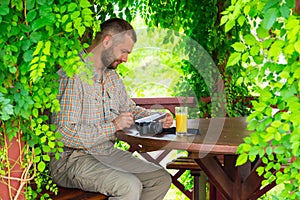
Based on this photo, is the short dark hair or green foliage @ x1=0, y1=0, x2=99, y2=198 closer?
green foliage @ x1=0, y1=0, x2=99, y2=198

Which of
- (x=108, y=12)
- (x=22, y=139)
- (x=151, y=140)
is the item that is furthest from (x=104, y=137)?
(x=108, y=12)

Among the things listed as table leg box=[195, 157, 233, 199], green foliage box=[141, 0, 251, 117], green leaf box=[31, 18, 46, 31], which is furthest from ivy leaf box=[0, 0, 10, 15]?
green foliage box=[141, 0, 251, 117]

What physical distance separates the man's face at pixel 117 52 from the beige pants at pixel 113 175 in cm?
49

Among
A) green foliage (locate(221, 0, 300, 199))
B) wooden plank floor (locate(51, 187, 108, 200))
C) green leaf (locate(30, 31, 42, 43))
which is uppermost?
green leaf (locate(30, 31, 42, 43))

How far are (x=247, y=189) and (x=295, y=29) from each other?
1617 millimetres

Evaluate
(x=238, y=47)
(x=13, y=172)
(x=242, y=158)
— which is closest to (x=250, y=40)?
(x=238, y=47)

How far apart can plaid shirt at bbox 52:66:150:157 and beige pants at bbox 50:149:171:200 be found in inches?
2.6

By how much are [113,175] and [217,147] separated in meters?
0.63

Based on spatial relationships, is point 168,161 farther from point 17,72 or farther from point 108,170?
point 17,72

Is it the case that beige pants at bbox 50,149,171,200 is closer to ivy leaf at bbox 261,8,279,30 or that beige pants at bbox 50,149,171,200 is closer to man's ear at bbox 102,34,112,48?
man's ear at bbox 102,34,112,48

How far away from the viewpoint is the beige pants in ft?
9.21

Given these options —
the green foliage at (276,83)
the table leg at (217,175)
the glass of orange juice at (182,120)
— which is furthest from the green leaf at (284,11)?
the table leg at (217,175)

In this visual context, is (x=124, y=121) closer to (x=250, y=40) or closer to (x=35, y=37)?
(x=35, y=37)

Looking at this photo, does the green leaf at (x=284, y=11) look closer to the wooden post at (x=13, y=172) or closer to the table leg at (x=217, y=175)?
Result: the wooden post at (x=13, y=172)
